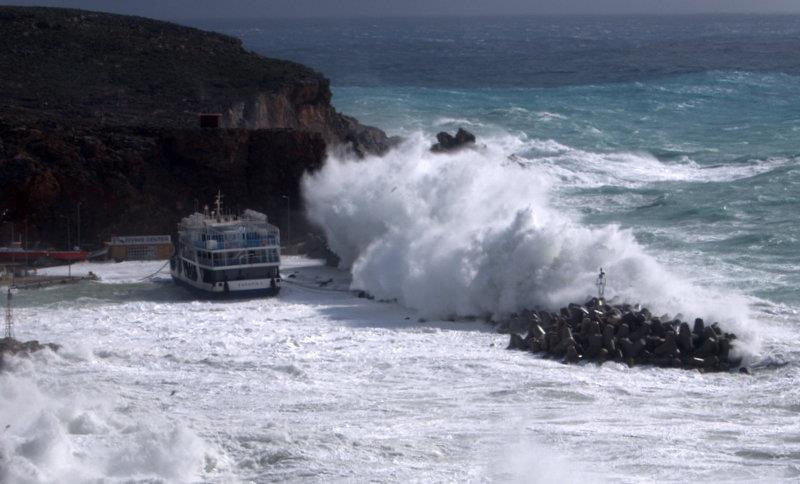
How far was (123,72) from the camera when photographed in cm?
4672

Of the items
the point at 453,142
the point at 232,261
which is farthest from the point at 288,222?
the point at 232,261

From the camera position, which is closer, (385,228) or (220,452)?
(220,452)

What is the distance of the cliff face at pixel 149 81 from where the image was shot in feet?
134

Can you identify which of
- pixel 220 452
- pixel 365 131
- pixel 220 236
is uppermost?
pixel 365 131

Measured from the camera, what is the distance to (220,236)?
2759cm

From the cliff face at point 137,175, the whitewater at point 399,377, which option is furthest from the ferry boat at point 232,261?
the cliff face at point 137,175

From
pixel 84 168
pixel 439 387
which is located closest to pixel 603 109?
pixel 84 168

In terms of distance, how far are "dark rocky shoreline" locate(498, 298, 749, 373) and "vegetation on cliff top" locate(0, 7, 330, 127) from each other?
1941 centimetres

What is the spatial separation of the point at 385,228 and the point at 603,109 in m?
39.2

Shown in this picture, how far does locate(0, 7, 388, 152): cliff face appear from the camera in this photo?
40719mm

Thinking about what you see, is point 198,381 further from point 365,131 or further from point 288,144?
point 365,131

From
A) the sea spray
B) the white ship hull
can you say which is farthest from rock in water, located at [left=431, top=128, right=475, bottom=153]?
the white ship hull

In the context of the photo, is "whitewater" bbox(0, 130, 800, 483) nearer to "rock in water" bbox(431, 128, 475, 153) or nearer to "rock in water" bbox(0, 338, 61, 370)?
"rock in water" bbox(0, 338, 61, 370)

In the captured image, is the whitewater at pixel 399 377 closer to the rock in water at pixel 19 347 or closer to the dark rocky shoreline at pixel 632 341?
the rock in water at pixel 19 347
